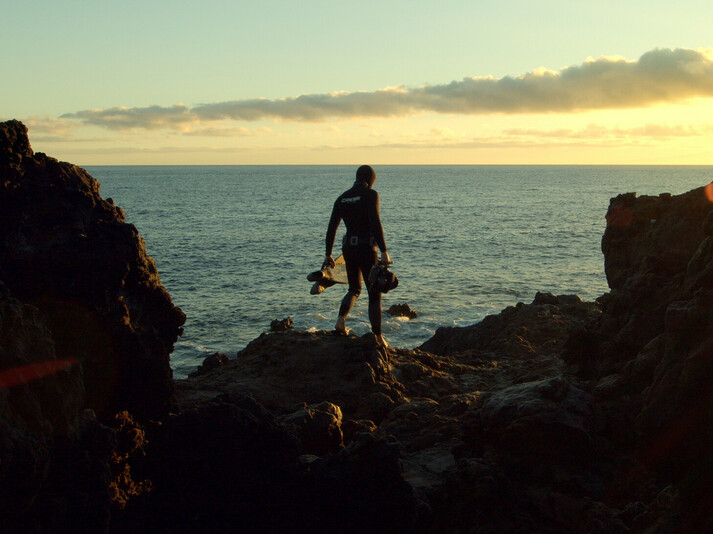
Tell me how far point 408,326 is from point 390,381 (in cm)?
1114

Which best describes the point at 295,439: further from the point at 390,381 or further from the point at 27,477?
the point at 390,381

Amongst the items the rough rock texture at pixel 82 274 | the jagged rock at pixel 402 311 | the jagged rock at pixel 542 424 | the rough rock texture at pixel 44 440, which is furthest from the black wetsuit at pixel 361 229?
the jagged rock at pixel 402 311

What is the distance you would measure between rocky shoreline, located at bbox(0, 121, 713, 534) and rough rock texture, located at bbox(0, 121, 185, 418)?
0.01 meters

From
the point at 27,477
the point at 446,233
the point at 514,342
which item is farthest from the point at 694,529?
the point at 446,233

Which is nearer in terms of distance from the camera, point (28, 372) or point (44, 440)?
point (44, 440)

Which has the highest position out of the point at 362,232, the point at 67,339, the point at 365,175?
the point at 365,175

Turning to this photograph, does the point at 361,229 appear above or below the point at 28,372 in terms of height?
above

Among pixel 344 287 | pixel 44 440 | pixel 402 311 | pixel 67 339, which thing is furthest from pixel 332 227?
pixel 344 287

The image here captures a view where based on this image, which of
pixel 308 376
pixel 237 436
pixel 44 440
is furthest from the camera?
pixel 308 376

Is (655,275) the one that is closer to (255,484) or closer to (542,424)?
(542,424)

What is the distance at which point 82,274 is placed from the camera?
550 centimetres

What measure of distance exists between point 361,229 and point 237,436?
210 inches

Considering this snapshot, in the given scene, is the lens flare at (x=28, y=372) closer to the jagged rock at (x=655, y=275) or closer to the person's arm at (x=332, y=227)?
the person's arm at (x=332, y=227)

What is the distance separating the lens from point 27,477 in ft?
13.0
